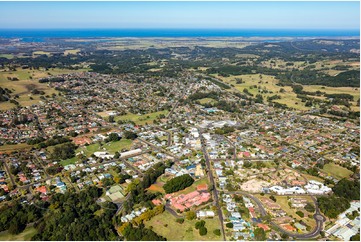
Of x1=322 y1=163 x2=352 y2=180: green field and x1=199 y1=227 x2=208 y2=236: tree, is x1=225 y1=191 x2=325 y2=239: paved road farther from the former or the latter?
x1=322 y1=163 x2=352 y2=180: green field

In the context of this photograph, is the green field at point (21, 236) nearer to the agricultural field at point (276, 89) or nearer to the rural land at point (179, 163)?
the rural land at point (179, 163)

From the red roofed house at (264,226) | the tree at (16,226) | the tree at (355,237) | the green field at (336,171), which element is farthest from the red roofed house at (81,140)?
the tree at (355,237)

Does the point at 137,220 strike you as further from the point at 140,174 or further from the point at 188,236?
the point at 140,174

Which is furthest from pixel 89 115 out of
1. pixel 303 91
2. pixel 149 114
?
pixel 303 91

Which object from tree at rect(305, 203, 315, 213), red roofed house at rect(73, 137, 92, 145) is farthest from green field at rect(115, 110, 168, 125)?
tree at rect(305, 203, 315, 213)

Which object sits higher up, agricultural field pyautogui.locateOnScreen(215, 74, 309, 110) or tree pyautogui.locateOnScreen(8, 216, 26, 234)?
tree pyautogui.locateOnScreen(8, 216, 26, 234)

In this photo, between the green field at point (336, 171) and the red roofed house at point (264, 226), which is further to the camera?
the green field at point (336, 171)
